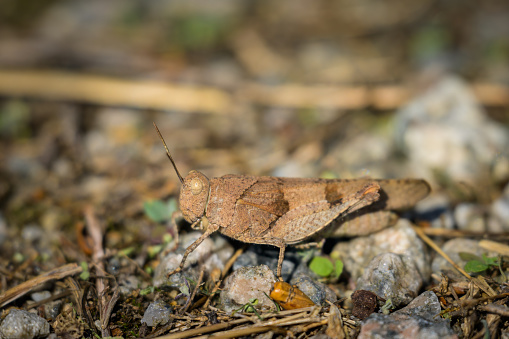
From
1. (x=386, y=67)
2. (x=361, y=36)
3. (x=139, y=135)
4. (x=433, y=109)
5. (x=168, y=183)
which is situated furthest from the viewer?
(x=361, y=36)

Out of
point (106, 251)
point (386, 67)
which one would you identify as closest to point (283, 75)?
point (386, 67)

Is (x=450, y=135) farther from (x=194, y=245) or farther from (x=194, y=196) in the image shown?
(x=194, y=245)

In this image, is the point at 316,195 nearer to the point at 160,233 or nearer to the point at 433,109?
the point at 160,233

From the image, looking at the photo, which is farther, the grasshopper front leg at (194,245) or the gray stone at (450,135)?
the gray stone at (450,135)

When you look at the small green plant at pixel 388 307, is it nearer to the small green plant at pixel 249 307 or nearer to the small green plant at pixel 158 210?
the small green plant at pixel 249 307

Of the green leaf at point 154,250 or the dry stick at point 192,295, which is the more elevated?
the dry stick at point 192,295

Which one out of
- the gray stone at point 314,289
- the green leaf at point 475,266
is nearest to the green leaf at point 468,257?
the green leaf at point 475,266
